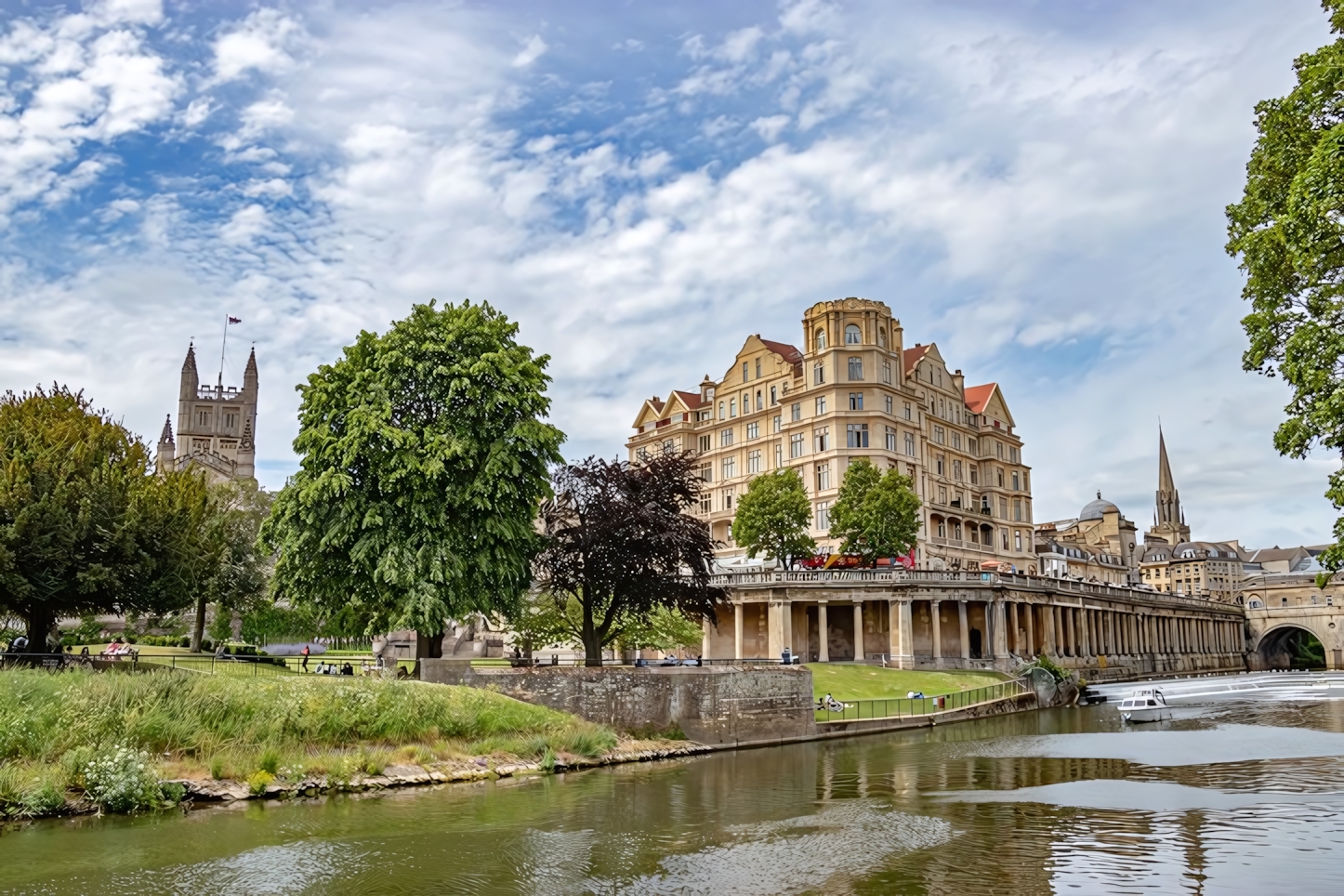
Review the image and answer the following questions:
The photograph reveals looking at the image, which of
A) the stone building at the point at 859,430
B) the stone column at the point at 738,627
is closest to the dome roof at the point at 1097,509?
the stone building at the point at 859,430

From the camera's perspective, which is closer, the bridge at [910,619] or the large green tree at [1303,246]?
the large green tree at [1303,246]

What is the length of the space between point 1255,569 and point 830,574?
166 meters

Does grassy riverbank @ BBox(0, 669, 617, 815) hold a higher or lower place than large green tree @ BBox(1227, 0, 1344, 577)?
lower

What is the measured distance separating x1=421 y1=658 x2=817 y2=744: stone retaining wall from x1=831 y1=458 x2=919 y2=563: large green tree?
108ft

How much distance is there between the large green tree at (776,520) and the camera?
3076 inches

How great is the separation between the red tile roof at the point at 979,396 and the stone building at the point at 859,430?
141mm

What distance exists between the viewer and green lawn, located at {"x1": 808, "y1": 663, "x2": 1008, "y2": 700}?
182ft

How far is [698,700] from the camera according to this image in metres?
41.1

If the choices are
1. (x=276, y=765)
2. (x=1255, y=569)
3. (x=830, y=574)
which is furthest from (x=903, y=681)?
(x=1255, y=569)

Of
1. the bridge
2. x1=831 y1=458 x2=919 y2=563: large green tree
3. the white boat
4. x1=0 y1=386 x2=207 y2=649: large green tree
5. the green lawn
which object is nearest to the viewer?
x1=0 y1=386 x2=207 y2=649: large green tree

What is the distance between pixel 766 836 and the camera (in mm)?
23594

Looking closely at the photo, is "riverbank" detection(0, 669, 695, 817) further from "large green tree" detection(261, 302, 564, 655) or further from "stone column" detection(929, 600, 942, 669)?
"stone column" detection(929, 600, 942, 669)

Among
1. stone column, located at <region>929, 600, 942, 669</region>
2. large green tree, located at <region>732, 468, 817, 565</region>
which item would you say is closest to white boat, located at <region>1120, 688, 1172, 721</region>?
stone column, located at <region>929, 600, 942, 669</region>

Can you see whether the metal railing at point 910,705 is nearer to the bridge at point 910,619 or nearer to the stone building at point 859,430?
the bridge at point 910,619
